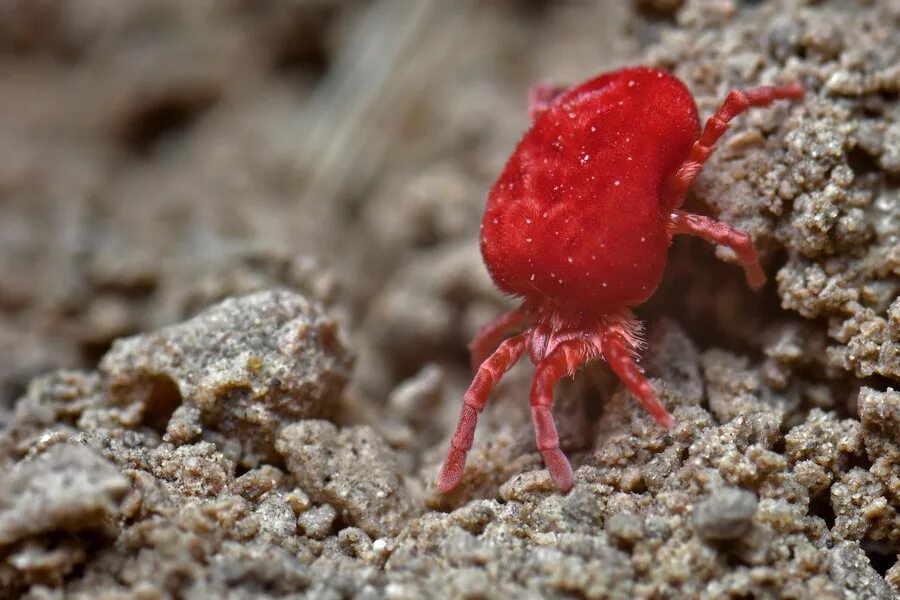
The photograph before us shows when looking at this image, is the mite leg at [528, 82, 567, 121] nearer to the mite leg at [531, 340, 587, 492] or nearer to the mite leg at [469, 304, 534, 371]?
the mite leg at [469, 304, 534, 371]

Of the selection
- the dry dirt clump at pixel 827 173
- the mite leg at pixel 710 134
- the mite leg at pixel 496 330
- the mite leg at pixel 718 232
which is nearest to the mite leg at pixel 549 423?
the mite leg at pixel 496 330

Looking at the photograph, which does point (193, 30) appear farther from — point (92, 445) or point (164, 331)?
point (92, 445)

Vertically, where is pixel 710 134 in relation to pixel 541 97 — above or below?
below

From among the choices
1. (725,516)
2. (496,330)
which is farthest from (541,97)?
(725,516)

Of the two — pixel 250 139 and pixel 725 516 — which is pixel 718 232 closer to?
pixel 725 516

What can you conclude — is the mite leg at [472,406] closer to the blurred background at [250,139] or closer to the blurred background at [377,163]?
the blurred background at [377,163]

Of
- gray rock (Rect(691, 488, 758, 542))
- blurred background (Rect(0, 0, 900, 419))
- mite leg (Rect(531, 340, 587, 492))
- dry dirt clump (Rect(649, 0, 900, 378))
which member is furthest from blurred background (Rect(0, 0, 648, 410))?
gray rock (Rect(691, 488, 758, 542))
